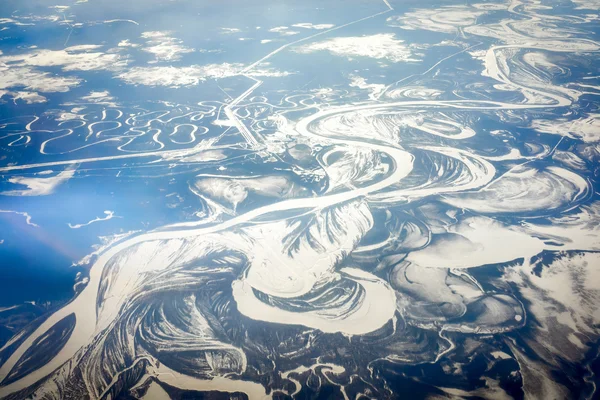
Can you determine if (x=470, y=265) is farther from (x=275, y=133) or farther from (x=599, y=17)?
(x=599, y=17)

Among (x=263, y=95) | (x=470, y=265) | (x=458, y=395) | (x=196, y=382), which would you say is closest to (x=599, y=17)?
(x=263, y=95)

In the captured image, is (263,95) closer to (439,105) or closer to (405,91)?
(405,91)

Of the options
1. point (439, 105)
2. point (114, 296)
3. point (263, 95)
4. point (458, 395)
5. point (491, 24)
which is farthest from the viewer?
point (491, 24)

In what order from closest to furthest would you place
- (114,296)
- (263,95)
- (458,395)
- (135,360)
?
(458,395), (135,360), (114,296), (263,95)

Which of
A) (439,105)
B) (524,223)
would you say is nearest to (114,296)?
(524,223)

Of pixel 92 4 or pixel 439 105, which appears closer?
pixel 439 105

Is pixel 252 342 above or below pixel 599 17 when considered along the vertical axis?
below
